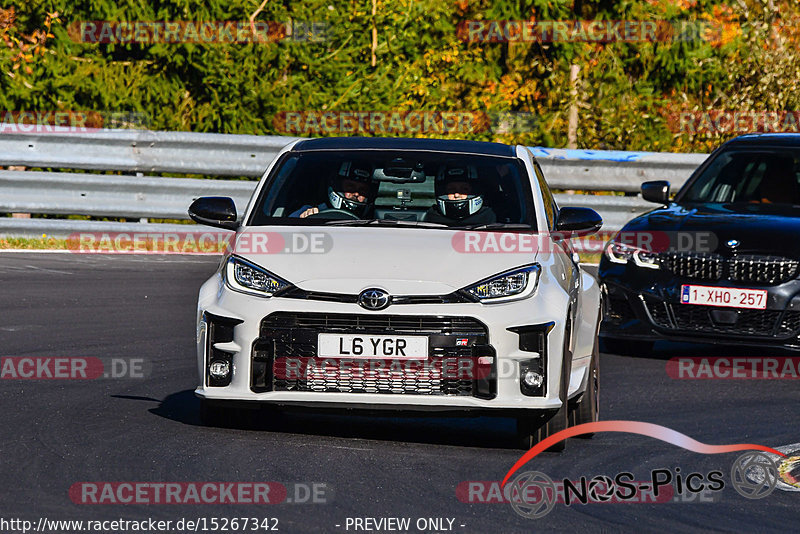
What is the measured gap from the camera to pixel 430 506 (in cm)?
632

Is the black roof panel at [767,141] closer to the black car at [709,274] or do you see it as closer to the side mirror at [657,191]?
the black car at [709,274]

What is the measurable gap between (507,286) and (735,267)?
3.91 metres

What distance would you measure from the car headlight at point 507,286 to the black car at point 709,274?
3.74 meters

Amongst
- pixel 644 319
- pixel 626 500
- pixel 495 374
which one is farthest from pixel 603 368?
pixel 626 500

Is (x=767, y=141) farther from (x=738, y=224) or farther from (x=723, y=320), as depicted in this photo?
(x=723, y=320)

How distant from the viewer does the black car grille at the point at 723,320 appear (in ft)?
35.8

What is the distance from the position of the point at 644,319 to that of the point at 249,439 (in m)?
4.32

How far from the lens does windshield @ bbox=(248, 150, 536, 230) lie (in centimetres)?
828

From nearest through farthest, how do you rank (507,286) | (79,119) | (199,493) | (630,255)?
1. (199,493)
2. (507,286)
3. (630,255)
4. (79,119)

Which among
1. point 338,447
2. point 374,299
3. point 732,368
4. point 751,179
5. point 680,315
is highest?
point 374,299

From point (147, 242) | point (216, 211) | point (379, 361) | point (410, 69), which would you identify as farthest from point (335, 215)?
point (410, 69)

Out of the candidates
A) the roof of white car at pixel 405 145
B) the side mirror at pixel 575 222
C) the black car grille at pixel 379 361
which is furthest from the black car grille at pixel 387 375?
the roof of white car at pixel 405 145

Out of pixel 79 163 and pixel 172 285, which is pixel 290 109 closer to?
pixel 79 163

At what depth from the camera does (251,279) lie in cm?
762
